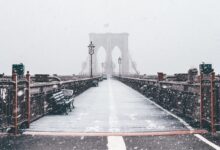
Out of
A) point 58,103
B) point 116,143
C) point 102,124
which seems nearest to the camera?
point 116,143

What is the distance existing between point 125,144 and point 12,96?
4.08 m

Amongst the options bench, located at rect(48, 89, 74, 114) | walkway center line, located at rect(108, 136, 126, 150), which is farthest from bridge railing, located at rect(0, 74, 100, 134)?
walkway center line, located at rect(108, 136, 126, 150)

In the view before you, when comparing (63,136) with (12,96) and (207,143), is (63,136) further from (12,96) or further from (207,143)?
(207,143)

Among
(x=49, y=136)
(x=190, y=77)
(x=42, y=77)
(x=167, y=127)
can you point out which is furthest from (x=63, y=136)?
(x=42, y=77)

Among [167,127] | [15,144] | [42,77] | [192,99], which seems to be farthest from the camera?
[42,77]

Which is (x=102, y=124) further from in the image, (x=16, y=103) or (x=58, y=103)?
(x=58, y=103)

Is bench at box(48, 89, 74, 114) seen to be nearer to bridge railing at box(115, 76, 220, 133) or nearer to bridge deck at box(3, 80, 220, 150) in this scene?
bridge deck at box(3, 80, 220, 150)

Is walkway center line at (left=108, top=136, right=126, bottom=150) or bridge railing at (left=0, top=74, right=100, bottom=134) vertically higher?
bridge railing at (left=0, top=74, right=100, bottom=134)

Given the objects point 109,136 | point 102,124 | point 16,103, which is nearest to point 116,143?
point 109,136

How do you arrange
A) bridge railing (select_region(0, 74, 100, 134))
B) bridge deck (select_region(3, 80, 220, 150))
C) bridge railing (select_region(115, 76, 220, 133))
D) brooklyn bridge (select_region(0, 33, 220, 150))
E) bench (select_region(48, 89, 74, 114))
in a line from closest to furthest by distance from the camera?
bridge deck (select_region(3, 80, 220, 150)), brooklyn bridge (select_region(0, 33, 220, 150)), bridge railing (select_region(0, 74, 100, 134)), bridge railing (select_region(115, 76, 220, 133)), bench (select_region(48, 89, 74, 114))

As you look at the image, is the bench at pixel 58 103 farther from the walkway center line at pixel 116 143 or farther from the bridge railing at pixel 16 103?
the walkway center line at pixel 116 143

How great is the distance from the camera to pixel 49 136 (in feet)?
32.4

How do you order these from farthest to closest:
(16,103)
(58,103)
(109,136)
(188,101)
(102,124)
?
(58,103) → (188,101) → (102,124) → (16,103) → (109,136)

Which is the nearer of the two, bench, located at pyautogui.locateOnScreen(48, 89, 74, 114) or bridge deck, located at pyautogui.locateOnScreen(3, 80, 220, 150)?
bridge deck, located at pyautogui.locateOnScreen(3, 80, 220, 150)
